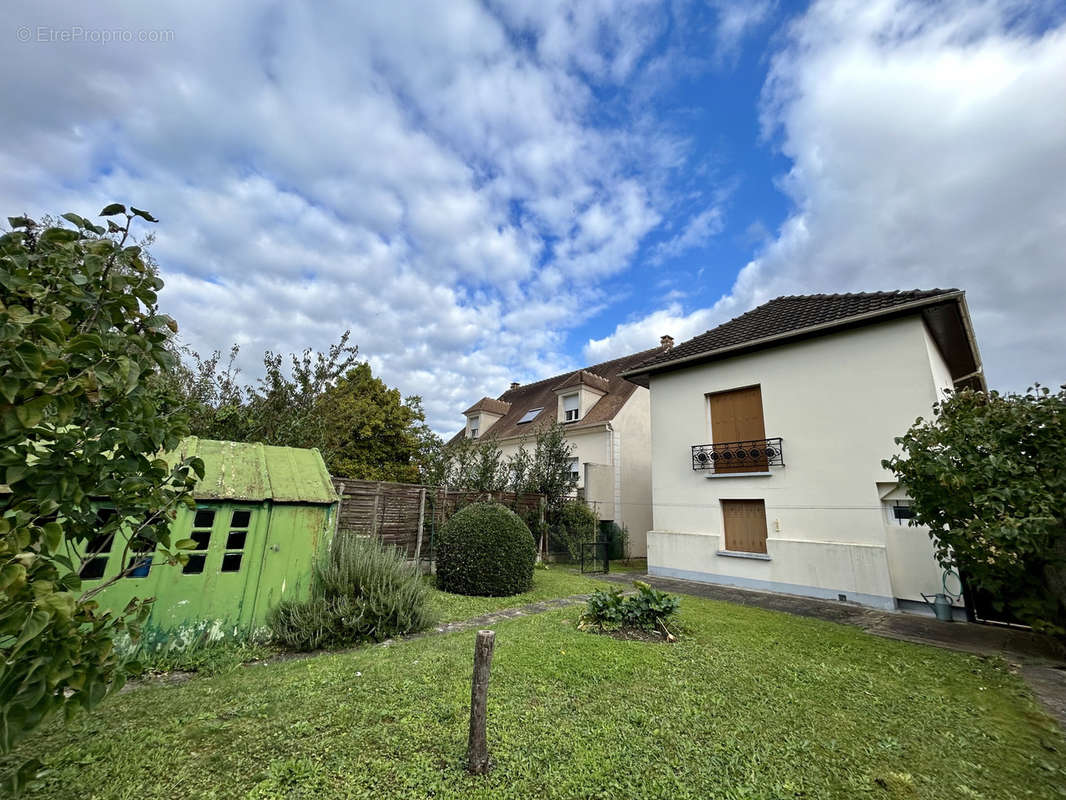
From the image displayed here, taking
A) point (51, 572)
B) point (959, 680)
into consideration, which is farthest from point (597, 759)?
point (959, 680)

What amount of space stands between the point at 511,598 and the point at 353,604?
3603 millimetres

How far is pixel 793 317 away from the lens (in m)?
11.1

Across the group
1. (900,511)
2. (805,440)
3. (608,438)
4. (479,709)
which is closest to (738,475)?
(805,440)

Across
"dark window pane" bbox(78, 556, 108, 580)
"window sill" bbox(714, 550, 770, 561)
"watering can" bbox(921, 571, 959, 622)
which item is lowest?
"watering can" bbox(921, 571, 959, 622)

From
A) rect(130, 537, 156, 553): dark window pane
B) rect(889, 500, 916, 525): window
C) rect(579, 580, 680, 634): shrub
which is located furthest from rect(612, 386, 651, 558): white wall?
rect(130, 537, 156, 553): dark window pane

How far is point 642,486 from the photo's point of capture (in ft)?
57.5

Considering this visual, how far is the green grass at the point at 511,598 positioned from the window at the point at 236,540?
9.99 ft

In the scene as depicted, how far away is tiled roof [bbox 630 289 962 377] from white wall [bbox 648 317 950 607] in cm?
47

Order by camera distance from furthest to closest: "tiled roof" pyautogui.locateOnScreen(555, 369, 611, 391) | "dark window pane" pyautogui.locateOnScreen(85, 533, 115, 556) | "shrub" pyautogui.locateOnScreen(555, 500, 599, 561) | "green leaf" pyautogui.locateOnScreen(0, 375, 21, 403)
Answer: "tiled roof" pyautogui.locateOnScreen(555, 369, 611, 391), "shrub" pyautogui.locateOnScreen(555, 500, 599, 561), "dark window pane" pyautogui.locateOnScreen(85, 533, 115, 556), "green leaf" pyautogui.locateOnScreen(0, 375, 21, 403)

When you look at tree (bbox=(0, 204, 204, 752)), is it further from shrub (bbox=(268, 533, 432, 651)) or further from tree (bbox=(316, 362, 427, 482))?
tree (bbox=(316, 362, 427, 482))

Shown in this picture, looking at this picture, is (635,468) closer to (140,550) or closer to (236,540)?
(236,540)

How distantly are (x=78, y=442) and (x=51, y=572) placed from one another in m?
0.58

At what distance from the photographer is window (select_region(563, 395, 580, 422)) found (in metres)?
19.4

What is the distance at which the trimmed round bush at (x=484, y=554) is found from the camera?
858cm
